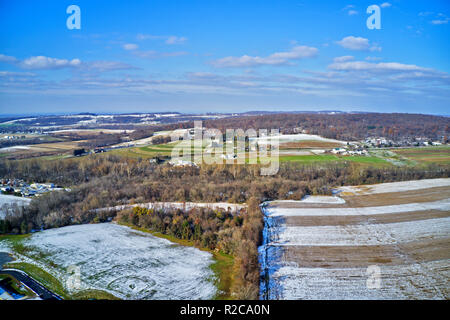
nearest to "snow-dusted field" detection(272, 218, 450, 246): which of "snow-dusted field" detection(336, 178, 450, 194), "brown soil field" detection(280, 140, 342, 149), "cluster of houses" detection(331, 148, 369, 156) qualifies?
"snow-dusted field" detection(336, 178, 450, 194)

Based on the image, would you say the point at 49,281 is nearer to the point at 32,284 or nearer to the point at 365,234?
the point at 32,284

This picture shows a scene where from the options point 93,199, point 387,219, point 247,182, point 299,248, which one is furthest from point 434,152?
point 93,199

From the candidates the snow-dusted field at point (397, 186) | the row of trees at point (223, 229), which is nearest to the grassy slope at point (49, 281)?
the row of trees at point (223, 229)

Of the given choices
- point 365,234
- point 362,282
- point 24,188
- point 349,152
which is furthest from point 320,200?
point 24,188

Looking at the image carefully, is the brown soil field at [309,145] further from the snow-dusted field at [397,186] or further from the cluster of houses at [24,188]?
the cluster of houses at [24,188]

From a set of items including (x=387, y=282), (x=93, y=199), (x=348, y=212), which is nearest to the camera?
(x=387, y=282)

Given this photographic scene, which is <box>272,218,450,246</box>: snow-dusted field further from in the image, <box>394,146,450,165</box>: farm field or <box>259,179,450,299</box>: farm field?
<box>394,146,450,165</box>: farm field

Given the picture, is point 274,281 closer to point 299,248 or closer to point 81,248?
point 299,248
